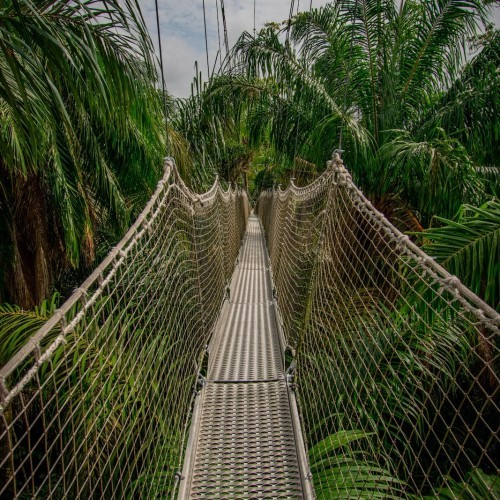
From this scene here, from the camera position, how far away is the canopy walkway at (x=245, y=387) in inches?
38.3

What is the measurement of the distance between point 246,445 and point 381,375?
55cm

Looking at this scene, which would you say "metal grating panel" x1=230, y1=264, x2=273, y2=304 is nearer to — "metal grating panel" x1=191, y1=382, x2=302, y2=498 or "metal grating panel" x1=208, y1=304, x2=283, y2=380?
"metal grating panel" x1=208, y1=304, x2=283, y2=380

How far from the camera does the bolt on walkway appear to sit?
1269 millimetres

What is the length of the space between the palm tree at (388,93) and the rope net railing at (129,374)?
1.28 meters

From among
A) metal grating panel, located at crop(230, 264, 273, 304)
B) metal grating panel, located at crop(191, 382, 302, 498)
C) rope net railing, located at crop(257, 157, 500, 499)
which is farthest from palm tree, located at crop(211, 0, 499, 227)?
metal grating panel, located at crop(191, 382, 302, 498)

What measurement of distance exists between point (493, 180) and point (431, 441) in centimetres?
226

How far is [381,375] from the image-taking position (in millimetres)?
1530

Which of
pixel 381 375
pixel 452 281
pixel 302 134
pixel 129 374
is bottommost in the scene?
pixel 381 375

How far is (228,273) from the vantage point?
11.0 feet

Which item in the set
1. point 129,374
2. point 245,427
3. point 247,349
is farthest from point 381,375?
point 129,374

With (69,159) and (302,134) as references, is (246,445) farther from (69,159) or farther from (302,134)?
(302,134)

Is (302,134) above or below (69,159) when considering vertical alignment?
above

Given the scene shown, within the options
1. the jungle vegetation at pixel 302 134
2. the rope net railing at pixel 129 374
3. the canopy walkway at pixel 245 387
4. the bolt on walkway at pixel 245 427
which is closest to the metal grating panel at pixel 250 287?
the canopy walkway at pixel 245 387

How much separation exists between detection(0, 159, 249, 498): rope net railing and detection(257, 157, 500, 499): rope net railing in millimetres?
496
